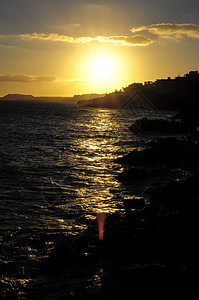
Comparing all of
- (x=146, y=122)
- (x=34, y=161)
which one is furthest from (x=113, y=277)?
(x=146, y=122)

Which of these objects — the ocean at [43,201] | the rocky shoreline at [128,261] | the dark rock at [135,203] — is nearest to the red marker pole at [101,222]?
the rocky shoreline at [128,261]

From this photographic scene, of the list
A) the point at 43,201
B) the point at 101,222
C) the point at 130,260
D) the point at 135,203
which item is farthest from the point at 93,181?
the point at 130,260

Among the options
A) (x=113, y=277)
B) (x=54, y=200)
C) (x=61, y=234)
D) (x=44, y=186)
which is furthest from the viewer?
(x=44, y=186)

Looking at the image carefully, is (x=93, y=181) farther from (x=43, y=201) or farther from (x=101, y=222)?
(x=101, y=222)

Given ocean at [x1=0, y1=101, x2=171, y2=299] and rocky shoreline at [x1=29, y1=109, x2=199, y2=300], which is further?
ocean at [x1=0, y1=101, x2=171, y2=299]

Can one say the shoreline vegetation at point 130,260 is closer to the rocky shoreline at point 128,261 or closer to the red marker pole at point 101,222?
→ the rocky shoreline at point 128,261

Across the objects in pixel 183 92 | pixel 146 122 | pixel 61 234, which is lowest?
pixel 61 234

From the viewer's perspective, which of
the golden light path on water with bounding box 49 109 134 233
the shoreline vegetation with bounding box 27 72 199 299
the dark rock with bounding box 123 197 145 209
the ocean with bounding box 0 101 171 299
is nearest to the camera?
the shoreline vegetation with bounding box 27 72 199 299

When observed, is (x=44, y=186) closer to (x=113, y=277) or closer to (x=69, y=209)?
(x=69, y=209)

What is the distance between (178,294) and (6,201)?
13.2 meters

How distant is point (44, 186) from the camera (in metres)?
21.9

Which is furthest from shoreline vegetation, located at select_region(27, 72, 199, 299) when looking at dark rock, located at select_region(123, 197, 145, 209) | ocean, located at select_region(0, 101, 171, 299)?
dark rock, located at select_region(123, 197, 145, 209)

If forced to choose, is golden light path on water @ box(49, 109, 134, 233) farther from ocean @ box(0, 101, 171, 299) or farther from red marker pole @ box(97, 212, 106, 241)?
red marker pole @ box(97, 212, 106, 241)

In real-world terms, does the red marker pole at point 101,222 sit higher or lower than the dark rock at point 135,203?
lower
